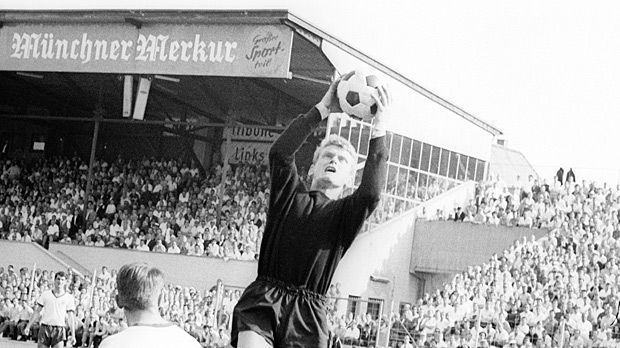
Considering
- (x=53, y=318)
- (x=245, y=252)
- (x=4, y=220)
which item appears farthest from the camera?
(x=4, y=220)

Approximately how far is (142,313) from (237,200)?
28271 mm

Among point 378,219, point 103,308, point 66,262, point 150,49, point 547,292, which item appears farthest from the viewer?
point 66,262

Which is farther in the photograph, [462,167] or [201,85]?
[462,167]

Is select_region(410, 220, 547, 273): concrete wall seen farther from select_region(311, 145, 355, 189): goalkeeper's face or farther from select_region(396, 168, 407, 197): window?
select_region(311, 145, 355, 189): goalkeeper's face

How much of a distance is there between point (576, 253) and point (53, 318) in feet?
42.3

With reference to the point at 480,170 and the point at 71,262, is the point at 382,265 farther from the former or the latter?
the point at 71,262

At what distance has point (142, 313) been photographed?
4.80m

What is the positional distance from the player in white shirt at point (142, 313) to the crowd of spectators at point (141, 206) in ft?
78.5

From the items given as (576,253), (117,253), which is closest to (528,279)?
(576,253)

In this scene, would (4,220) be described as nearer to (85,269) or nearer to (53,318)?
(85,269)

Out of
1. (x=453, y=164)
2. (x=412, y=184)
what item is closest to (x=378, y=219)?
(x=412, y=184)

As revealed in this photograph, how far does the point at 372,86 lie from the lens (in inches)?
283

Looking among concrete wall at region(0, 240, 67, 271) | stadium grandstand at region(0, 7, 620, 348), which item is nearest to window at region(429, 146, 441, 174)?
stadium grandstand at region(0, 7, 620, 348)

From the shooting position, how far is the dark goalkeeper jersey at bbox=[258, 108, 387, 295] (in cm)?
665
